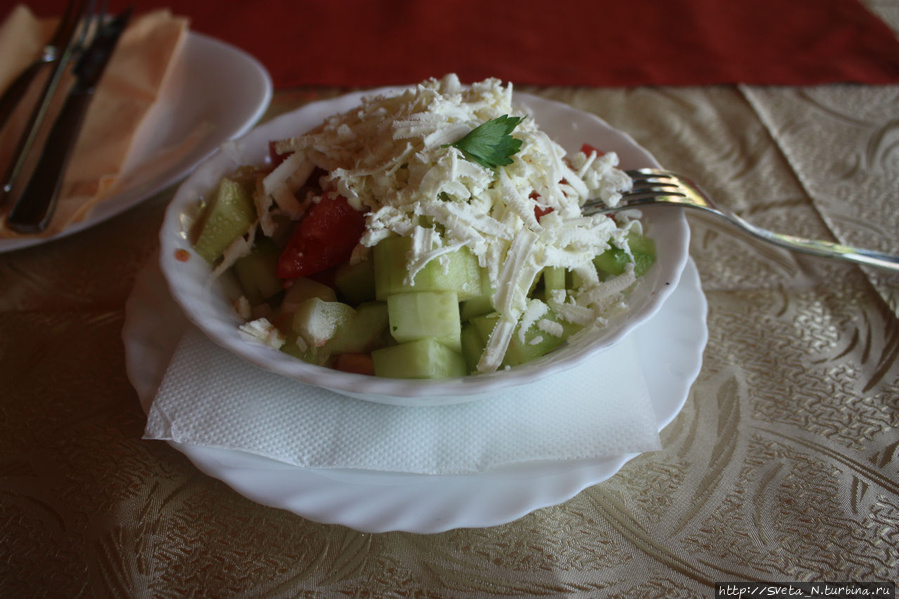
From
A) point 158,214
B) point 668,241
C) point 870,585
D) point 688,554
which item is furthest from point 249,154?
point 870,585

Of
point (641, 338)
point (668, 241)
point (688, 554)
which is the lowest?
point (688, 554)

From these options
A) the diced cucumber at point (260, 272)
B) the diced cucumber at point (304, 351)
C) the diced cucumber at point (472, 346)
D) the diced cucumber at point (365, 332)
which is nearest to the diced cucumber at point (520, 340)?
the diced cucumber at point (472, 346)

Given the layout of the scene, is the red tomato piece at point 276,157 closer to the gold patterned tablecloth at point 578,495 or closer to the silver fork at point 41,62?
the gold patterned tablecloth at point 578,495

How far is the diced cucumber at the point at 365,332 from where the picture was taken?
116cm

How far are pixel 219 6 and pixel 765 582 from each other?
2905 millimetres

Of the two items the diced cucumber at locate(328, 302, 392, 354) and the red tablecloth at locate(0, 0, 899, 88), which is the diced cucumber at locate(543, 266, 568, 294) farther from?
the red tablecloth at locate(0, 0, 899, 88)

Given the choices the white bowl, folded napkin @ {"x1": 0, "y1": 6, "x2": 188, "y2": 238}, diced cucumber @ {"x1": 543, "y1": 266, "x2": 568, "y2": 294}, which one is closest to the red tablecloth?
folded napkin @ {"x1": 0, "y1": 6, "x2": 188, "y2": 238}

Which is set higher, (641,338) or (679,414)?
(641,338)

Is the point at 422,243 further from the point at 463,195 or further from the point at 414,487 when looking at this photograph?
the point at 414,487

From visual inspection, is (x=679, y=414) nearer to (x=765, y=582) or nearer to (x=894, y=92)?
(x=765, y=582)

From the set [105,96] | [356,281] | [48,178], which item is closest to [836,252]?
[356,281]

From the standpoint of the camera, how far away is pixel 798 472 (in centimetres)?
115

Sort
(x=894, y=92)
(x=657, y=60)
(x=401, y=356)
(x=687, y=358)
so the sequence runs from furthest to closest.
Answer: (x=657, y=60) → (x=894, y=92) → (x=687, y=358) → (x=401, y=356)

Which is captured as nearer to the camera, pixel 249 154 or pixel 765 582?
pixel 765 582
